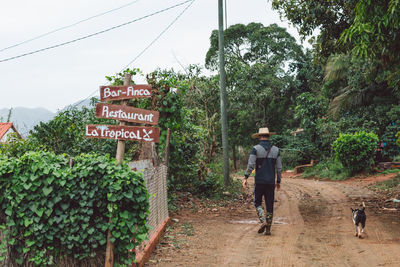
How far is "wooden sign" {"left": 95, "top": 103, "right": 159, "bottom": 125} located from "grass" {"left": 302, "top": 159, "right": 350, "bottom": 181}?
15968mm

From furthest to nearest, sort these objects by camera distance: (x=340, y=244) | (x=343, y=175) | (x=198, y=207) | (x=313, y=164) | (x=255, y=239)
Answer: (x=313, y=164)
(x=343, y=175)
(x=198, y=207)
(x=255, y=239)
(x=340, y=244)

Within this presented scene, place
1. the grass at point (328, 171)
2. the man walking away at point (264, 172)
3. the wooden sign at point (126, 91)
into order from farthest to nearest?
the grass at point (328, 171), the man walking away at point (264, 172), the wooden sign at point (126, 91)

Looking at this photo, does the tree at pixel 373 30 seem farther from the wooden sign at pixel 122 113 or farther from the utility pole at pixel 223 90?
the utility pole at pixel 223 90

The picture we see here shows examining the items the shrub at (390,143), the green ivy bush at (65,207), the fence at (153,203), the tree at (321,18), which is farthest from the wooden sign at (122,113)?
the shrub at (390,143)

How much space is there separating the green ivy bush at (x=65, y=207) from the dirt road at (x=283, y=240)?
142cm

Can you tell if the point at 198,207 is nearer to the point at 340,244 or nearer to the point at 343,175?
the point at 340,244

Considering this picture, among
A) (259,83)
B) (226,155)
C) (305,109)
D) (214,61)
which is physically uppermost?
A: (214,61)

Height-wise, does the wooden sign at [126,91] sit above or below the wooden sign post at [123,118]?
above

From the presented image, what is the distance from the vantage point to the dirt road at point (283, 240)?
581cm

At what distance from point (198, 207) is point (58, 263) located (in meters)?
6.55

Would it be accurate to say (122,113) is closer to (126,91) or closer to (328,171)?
(126,91)

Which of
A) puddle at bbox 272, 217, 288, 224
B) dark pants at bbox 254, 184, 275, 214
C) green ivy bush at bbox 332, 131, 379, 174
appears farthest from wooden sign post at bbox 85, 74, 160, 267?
green ivy bush at bbox 332, 131, 379, 174

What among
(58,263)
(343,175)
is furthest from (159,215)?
(343,175)

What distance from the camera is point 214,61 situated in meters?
31.5
